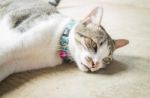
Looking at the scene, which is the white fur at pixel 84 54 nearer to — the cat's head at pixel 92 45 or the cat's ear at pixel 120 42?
the cat's head at pixel 92 45

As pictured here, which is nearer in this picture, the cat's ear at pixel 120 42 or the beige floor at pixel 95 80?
the beige floor at pixel 95 80

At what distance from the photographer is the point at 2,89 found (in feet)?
3.55

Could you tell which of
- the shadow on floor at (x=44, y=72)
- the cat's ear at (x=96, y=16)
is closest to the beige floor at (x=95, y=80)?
the shadow on floor at (x=44, y=72)

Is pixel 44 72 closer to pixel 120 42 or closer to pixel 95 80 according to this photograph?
pixel 95 80

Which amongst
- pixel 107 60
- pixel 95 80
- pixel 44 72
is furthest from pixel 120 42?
pixel 44 72

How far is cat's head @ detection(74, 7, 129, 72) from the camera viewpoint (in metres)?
1.14

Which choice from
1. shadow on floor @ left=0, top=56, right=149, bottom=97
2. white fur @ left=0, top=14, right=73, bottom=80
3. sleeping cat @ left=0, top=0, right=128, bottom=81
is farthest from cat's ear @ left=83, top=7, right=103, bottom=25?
shadow on floor @ left=0, top=56, right=149, bottom=97

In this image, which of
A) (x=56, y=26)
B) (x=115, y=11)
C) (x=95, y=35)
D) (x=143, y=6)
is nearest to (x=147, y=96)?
(x=95, y=35)

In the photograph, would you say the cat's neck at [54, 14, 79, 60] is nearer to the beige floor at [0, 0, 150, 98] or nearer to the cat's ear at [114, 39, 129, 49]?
the beige floor at [0, 0, 150, 98]

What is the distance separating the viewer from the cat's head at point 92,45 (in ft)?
3.75

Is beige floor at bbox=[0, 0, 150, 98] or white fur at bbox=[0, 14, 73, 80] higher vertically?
white fur at bbox=[0, 14, 73, 80]

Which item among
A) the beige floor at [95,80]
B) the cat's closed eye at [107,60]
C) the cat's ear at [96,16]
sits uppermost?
the cat's ear at [96,16]

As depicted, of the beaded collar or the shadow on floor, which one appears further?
the beaded collar

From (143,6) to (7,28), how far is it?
51.4 inches
